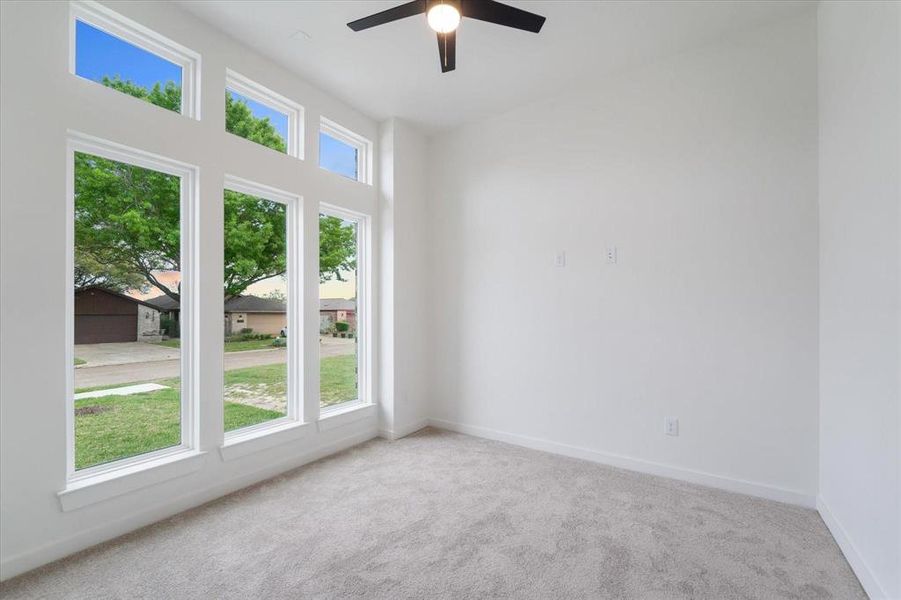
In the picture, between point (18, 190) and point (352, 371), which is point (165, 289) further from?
point (352, 371)

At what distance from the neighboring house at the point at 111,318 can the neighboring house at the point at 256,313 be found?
85mm

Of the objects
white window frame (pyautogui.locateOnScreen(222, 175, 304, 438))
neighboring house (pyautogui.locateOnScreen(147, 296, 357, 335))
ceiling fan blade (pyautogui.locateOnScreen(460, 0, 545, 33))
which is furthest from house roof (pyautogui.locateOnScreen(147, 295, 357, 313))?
ceiling fan blade (pyautogui.locateOnScreen(460, 0, 545, 33))

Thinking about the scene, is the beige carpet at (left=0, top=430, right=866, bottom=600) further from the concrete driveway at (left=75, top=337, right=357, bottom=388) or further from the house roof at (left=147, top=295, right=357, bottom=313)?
the house roof at (left=147, top=295, right=357, bottom=313)

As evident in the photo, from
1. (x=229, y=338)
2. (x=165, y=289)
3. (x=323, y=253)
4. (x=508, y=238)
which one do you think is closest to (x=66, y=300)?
(x=165, y=289)

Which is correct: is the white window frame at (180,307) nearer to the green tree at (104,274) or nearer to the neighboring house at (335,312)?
the green tree at (104,274)

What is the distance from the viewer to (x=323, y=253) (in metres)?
3.69

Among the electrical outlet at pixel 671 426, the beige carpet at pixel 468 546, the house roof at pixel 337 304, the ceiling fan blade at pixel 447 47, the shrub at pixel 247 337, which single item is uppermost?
the ceiling fan blade at pixel 447 47

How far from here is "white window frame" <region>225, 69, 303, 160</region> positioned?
3.00 metres

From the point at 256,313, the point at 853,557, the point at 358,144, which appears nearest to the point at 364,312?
the point at 256,313

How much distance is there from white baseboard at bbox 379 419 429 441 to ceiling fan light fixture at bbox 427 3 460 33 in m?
3.25

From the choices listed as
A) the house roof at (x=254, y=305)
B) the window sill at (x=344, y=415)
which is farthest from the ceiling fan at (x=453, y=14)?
the window sill at (x=344, y=415)

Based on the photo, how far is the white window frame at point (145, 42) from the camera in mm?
2268

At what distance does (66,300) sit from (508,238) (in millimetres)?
3125

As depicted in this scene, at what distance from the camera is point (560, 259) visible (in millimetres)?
3605
